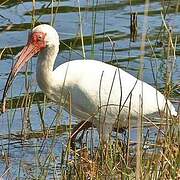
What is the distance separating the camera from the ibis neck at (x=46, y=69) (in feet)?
22.6

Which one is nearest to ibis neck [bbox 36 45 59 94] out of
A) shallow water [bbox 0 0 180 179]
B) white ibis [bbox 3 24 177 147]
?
white ibis [bbox 3 24 177 147]

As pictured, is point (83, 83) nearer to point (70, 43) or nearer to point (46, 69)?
point (46, 69)

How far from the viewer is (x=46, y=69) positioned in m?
6.94

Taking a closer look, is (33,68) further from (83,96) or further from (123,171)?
(123,171)

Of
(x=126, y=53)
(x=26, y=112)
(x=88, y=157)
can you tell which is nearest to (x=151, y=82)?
(x=126, y=53)

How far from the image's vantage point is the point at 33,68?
8906mm

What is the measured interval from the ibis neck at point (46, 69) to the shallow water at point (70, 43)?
377mm

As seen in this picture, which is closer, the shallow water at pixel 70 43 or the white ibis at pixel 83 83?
the white ibis at pixel 83 83

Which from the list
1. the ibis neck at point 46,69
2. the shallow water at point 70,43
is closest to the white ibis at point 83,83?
the ibis neck at point 46,69

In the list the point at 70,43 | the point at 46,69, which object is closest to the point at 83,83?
the point at 46,69

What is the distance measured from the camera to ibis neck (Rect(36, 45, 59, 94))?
22.6 ft

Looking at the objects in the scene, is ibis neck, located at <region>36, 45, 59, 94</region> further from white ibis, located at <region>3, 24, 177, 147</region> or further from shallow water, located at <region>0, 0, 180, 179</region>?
shallow water, located at <region>0, 0, 180, 179</region>

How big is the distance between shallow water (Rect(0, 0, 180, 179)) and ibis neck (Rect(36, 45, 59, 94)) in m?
0.38

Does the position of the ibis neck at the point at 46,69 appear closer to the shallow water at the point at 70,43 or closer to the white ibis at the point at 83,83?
the white ibis at the point at 83,83
